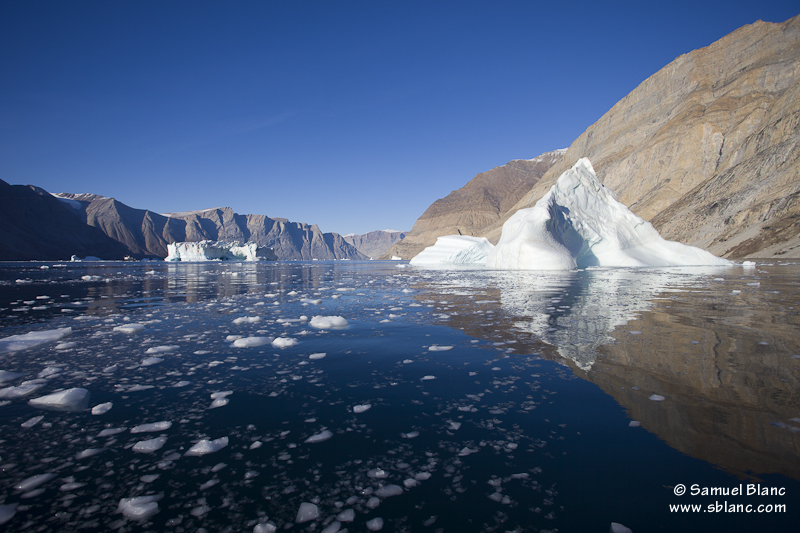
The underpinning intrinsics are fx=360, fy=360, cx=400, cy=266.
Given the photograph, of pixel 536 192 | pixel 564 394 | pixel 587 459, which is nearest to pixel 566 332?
pixel 564 394

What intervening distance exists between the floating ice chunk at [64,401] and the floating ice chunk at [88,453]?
84 cm

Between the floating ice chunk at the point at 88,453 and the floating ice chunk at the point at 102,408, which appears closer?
the floating ice chunk at the point at 88,453

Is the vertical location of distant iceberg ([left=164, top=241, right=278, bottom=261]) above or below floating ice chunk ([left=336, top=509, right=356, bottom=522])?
above

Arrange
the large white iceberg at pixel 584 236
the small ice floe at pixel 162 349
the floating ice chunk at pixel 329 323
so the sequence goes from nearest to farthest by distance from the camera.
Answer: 1. the small ice floe at pixel 162 349
2. the floating ice chunk at pixel 329 323
3. the large white iceberg at pixel 584 236

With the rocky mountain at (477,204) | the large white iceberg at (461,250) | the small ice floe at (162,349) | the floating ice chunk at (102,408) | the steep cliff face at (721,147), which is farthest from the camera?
the rocky mountain at (477,204)

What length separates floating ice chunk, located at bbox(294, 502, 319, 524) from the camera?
158cm

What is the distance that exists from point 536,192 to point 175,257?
278ft

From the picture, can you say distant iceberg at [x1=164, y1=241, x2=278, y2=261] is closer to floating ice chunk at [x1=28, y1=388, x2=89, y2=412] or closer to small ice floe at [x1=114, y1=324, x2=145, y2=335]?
small ice floe at [x1=114, y1=324, x2=145, y2=335]

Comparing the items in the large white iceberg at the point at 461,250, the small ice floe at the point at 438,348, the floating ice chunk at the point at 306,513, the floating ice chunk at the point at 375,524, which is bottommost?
the floating ice chunk at the point at 375,524

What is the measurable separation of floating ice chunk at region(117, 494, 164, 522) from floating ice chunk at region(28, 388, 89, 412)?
160cm

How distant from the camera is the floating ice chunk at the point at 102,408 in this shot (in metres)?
2.72

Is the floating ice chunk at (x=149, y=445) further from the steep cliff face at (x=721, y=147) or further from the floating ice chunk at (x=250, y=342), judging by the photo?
the steep cliff face at (x=721, y=147)

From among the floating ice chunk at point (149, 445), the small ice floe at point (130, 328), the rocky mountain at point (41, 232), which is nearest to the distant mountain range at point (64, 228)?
the rocky mountain at point (41, 232)

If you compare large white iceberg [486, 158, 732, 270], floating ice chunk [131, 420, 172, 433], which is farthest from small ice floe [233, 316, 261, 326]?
→ large white iceberg [486, 158, 732, 270]
